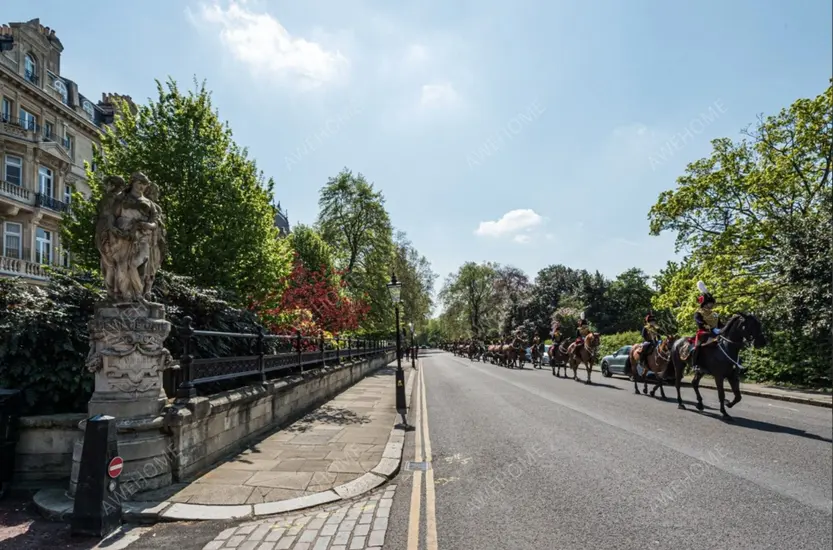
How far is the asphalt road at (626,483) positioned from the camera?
4.09m

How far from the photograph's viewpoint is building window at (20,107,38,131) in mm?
23484

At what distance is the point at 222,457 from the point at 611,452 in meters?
5.89

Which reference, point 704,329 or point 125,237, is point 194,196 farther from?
point 704,329

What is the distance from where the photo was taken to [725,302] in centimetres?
1936

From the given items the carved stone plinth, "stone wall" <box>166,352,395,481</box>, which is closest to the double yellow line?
"stone wall" <box>166,352,395,481</box>

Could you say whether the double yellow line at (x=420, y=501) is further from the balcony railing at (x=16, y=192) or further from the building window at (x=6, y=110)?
the building window at (x=6, y=110)

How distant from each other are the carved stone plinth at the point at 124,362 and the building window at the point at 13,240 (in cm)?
→ 2359

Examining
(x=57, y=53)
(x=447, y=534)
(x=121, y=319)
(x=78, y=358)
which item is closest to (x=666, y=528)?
(x=447, y=534)

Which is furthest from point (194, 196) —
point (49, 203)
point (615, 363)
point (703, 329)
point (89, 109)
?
point (89, 109)

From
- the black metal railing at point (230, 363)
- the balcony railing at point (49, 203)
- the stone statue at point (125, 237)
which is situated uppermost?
the balcony railing at point (49, 203)

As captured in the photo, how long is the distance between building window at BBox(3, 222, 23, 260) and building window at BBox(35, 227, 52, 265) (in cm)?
73

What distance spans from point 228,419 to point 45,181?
85.9 feet

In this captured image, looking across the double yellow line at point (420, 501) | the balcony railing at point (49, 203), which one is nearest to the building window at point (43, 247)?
the balcony railing at point (49, 203)

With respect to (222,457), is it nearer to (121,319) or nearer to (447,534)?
(121,319)
